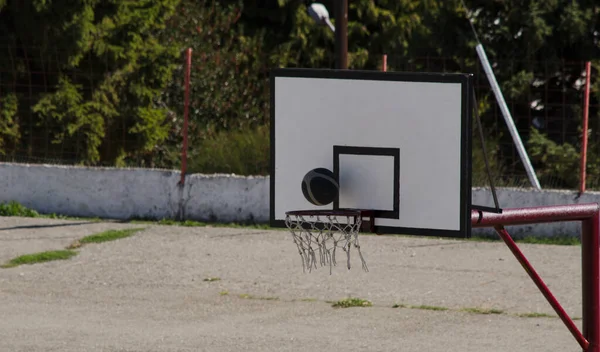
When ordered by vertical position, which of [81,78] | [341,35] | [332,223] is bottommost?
[332,223]

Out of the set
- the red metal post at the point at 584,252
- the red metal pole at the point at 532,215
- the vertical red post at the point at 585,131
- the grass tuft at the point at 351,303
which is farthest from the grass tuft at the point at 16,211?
the red metal pole at the point at 532,215

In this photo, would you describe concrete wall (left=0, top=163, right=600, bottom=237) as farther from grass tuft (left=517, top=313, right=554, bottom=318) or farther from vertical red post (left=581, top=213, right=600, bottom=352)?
vertical red post (left=581, top=213, right=600, bottom=352)

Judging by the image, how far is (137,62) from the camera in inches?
572

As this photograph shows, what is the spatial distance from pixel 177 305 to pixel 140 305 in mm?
281

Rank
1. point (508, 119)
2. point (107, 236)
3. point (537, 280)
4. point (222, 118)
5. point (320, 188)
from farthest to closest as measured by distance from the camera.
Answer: point (222, 118) → point (508, 119) → point (107, 236) → point (537, 280) → point (320, 188)

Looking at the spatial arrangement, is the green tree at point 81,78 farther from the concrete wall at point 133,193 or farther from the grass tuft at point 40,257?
the grass tuft at point 40,257

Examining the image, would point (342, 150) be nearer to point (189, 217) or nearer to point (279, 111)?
point (279, 111)

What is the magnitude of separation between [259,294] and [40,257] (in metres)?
2.42

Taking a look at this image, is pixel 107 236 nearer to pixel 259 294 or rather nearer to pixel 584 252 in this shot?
pixel 259 294

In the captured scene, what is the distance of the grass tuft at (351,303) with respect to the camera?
30.3ft

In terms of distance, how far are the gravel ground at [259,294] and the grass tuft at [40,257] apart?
0.15 metres

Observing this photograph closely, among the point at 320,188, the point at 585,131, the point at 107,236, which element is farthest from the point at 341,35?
the point at 320,188

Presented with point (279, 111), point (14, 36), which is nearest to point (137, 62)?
point (14, 36)

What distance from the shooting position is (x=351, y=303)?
928 cm
